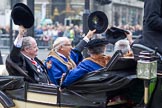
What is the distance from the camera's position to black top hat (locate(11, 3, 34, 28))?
4996 mm

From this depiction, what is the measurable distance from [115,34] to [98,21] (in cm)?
32

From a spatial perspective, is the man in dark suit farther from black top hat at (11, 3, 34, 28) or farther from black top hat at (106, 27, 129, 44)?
black top hat at (106, 27, 129, 44)

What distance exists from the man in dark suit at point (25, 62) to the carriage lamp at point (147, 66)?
5.44 feet

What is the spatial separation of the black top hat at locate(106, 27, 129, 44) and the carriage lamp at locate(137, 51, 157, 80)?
1975 mm

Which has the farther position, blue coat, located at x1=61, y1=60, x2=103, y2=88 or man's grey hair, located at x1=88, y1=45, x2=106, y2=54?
man's grey hair, located at x1=88, y1=45, x2=106, y2=54

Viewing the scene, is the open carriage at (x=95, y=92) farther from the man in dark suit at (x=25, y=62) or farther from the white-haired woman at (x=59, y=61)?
the white-haired woman at (x=59, y=61)

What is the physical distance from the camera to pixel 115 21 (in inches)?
1743

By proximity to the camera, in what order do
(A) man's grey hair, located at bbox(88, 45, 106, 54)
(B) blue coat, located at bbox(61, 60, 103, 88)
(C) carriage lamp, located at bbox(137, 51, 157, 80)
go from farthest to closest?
(A) man's grey hair, located at bbox(88, 45, 106, 54)
(B) blue coat, located at bbox(61, 60, 103, 88)
(C) carriage lamp, located at bbox(137, 51, 157, 80)

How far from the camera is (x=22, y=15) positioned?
5.01 metres

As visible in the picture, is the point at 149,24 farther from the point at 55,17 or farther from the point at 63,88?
the point at 55,17

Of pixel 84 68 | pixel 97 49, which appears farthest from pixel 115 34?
pixel 84 68

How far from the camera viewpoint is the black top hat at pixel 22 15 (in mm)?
4996

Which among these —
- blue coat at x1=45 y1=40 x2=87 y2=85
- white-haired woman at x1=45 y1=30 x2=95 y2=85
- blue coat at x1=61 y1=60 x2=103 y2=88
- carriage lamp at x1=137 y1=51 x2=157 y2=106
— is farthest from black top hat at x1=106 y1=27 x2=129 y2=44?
carriage lamp at x1=137 y1=51 x2=157 y2=106

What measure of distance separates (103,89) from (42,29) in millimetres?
20373
